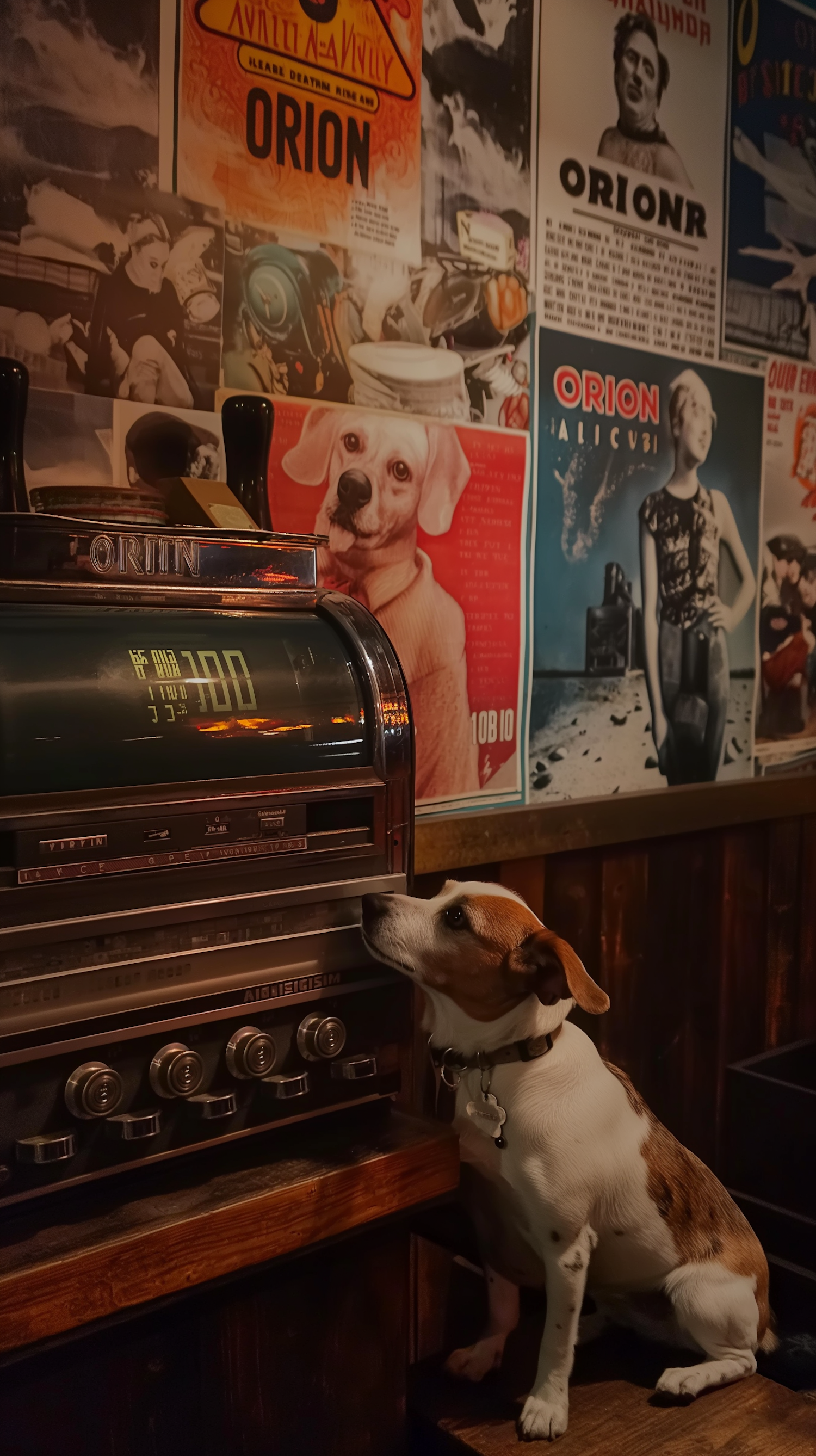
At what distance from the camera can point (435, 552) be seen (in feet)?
6.33

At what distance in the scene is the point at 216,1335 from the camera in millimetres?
1140

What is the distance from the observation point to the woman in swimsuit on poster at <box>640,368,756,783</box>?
2299 mm

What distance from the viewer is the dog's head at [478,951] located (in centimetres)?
123

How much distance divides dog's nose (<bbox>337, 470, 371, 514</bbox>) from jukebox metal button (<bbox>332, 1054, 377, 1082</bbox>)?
3.03 ft

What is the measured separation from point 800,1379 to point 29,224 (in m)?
2.00

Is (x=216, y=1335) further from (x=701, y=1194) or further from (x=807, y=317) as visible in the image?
(x=807, y=317)

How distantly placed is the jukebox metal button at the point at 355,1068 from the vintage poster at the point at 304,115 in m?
1.21

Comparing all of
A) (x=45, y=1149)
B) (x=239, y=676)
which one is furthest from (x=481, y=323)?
(x=45, y=1149)

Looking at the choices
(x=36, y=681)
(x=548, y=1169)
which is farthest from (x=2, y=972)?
(x=548, y=1169)

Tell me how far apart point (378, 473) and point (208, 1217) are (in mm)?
1194

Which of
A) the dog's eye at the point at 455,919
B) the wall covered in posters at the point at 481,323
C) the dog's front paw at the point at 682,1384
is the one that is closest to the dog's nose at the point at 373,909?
the dog's eye at the point at 455,919

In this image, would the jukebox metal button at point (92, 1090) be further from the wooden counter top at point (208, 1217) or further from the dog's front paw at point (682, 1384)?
the dog's front paw at point (682, 1384)

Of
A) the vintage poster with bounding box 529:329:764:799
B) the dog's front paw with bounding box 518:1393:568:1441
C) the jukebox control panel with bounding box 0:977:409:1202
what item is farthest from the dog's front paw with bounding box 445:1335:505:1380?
the vintage poster with bounding box 529:329:764:799

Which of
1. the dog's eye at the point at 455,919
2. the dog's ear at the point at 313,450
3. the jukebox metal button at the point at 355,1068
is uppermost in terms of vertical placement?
the dog's ear at the point at 313,450
